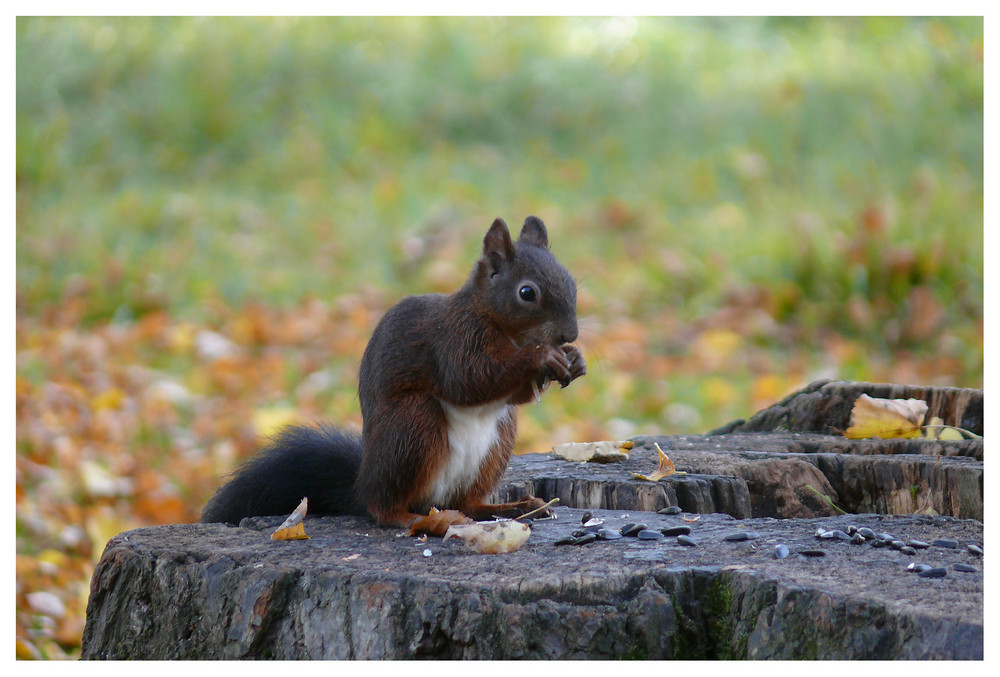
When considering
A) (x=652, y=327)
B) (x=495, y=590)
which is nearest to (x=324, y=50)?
(x=652, y=327)

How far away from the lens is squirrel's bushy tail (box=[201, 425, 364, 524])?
Answer: 76.2 inches

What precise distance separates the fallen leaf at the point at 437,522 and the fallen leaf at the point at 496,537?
102 millimetres

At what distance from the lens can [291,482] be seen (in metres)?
1.94

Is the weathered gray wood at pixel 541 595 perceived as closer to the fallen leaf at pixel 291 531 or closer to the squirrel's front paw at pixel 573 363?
the fallen leaf at pixel 291 531

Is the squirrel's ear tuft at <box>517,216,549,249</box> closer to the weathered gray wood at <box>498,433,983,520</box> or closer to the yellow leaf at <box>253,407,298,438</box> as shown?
the weathered gray wood at <box>498,433,983,520</box>

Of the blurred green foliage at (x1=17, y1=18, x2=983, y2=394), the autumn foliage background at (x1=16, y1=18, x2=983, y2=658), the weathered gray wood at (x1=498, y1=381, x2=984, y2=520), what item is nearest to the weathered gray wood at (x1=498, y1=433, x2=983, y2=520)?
the weathered gray wood at (x1=498, y1=381, x2=984, y2=520)

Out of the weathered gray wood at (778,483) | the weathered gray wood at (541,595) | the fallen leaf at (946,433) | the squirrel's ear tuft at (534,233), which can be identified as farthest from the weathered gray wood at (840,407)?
the squirrel's ear tuft at (534,233)

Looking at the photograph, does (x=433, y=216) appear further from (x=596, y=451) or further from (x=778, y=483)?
(x=778, y=483)

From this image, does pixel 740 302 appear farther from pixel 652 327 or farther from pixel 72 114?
pixel 72 114

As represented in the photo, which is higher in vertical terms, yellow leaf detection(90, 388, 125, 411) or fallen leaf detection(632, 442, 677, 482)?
fallen leaf detection(632, 442, 677, 482)

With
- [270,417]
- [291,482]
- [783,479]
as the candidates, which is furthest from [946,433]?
[270,417]

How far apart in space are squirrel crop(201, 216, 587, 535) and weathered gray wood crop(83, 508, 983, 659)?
7.8 inches

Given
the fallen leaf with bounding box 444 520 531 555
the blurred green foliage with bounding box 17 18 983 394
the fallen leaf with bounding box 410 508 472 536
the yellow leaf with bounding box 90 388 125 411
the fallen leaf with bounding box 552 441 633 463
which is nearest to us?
the fallen leaf with bounding box 444 520 531 555

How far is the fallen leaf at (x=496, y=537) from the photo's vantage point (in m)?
1.56
